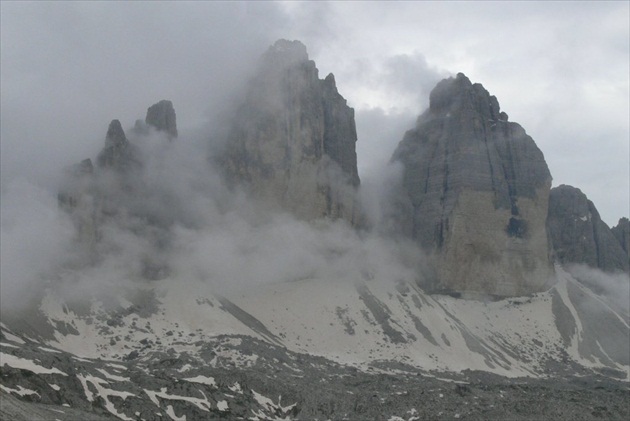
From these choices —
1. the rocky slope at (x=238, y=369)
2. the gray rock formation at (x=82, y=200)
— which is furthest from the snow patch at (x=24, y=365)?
the gray rock formation at (x=82, y=200)

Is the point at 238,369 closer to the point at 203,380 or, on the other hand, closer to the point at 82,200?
the point at 203,380

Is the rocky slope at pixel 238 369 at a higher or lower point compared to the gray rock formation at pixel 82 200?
lower

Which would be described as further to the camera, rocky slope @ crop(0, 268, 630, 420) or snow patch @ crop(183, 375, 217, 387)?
snow patch @ crop(183, 375, 217, 387)

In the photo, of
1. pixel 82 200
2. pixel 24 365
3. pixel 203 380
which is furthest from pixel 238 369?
pixel 82 200

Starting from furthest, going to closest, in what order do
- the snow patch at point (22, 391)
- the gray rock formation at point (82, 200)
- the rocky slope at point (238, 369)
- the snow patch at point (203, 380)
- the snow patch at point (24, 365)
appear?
1. the gray rock formation at point (82, 200)
2. the snow patch at point (203, 380)
3. the rocky slope at point (238, 369)
4. the snow patch at point (24, 365)
5. the snow patch at point (22, 391)

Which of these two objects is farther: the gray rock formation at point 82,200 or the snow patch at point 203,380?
the gray rock formation at point 82,200

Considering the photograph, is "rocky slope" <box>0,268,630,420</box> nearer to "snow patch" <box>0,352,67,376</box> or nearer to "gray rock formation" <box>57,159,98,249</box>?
"snow patch" <box>0,352,67,376</box>

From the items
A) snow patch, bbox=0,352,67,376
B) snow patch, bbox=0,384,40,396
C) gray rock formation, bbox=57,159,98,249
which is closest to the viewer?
snow patch, bbox=0,384,40,396

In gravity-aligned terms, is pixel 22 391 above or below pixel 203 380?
above

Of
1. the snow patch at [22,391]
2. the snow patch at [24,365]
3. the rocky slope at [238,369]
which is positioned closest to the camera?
the snow patch at [22,391]

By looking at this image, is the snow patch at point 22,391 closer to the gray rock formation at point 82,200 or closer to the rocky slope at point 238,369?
the rocky slope at point 238,369

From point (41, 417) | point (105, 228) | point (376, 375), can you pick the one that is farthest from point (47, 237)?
point (41, 417)

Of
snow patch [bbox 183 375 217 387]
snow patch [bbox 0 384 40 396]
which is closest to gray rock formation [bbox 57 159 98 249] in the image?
snow patch [bbox 183 375 217 387]

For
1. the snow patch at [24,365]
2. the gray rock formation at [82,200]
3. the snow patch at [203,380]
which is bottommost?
the snow patch at [203,380]
